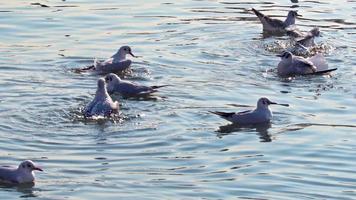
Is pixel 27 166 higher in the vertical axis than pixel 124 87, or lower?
lower

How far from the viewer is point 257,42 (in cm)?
2467

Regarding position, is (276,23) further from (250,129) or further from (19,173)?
(19,173)

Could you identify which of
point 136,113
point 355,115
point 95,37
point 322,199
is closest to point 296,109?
point 355,115

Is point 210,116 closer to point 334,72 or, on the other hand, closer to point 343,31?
point 334,72

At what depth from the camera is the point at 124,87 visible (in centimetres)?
2019

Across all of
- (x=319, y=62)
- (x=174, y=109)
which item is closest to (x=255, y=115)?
(x=174, y=109)

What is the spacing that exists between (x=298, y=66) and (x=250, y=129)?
13.5ft

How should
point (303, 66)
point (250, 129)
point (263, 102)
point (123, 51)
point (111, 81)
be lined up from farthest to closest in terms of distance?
point (303, 66) < point (123, 51) < point (111, 81) < point (263, 102) < point (250, 129)

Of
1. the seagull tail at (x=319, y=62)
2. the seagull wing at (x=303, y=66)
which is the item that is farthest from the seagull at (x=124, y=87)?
the seagull tail at (x=319, y=62)

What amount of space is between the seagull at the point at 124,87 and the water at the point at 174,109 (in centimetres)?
26

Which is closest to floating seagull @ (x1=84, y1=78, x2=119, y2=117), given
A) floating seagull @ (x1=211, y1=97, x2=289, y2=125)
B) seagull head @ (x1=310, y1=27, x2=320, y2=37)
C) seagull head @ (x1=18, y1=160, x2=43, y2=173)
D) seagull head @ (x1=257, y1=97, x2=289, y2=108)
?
floating seagull @ (x1=211, y1=97, x2=289, y2=125)

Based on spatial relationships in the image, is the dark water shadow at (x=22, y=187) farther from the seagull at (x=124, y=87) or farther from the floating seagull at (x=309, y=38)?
the floating seagull at (x=309, y=38)

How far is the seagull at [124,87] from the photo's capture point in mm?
19938

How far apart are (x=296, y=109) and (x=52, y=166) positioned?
4913mm
